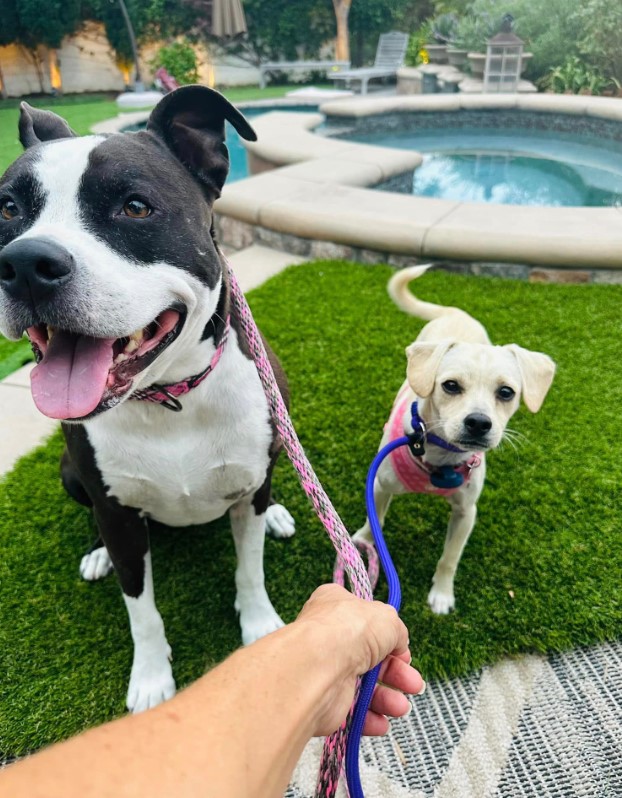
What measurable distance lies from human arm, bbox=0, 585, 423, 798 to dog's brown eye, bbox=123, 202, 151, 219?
94 centimetres

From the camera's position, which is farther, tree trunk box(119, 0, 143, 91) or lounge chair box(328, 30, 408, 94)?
lounge chair box(328, 30, 408, 94)

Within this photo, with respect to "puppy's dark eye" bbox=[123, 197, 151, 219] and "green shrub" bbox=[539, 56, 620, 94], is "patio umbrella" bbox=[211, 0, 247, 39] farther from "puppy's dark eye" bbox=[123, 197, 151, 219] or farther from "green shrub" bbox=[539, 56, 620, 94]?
"puppy's dark eye" bbox=[123, 197, 151, 219]

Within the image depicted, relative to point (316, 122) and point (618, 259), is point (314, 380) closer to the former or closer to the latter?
point (618, 259)

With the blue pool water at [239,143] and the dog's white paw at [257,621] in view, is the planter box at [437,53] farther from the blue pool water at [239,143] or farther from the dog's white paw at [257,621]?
the dog's white paw at [257,621]

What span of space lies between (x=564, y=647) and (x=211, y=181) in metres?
1.94

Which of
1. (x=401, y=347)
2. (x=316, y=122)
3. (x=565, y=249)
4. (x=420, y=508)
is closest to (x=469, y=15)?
(x=316, y=122)

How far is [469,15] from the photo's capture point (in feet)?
61.6

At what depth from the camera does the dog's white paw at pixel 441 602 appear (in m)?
2.20

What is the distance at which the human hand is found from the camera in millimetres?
962

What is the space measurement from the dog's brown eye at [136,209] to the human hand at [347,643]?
93 cm

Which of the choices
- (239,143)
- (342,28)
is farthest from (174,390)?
(342,28)

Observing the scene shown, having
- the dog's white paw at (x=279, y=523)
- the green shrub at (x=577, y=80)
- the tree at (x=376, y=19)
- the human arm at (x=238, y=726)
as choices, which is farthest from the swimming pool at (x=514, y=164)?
the tree at (x=376, y=19)

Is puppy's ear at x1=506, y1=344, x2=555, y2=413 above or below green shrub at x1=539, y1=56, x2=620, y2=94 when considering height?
above

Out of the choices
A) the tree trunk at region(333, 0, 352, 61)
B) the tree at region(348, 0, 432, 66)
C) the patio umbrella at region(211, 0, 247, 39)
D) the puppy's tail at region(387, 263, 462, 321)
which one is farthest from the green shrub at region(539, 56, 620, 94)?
the puppy's tail at region(387, 263, 462, 321)
